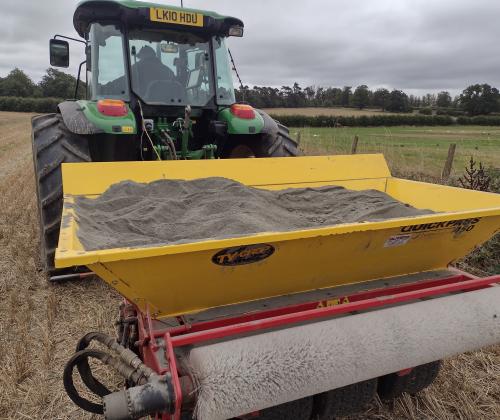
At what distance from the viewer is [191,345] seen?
1.85m

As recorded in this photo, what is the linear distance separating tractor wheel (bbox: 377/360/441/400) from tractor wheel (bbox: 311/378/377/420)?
122mm

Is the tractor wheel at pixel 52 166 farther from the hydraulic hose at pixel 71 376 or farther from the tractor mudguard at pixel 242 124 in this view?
the hydraulic hose at pixel 71 376

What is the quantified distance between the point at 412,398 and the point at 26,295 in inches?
109

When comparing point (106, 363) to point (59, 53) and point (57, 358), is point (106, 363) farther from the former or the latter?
point (59, 53)

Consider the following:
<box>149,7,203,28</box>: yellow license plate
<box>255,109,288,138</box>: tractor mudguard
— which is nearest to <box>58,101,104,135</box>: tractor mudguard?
<box>149,7,203,28</box>: yellow license plate

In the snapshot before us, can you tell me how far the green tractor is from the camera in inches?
140

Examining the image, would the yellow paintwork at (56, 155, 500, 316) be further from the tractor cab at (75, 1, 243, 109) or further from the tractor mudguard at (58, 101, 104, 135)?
the tractor cab at (75, 1, 243, 109)

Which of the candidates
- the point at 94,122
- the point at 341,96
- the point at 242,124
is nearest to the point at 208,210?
the point at 94,122

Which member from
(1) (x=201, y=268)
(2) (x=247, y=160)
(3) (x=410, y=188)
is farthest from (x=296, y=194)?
(1) (x=201, y=268)

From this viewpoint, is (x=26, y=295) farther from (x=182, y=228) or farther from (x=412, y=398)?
(x=412, y=398)

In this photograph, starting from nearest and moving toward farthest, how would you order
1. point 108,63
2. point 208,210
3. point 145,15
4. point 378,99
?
point 208,210 → point 145,15 → point 108,63 → point 378,99

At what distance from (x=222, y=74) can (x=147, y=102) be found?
899 mm

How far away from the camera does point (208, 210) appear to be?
263 cm

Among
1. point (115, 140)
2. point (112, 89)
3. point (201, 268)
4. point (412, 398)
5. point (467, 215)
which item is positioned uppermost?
point (112, 89)
